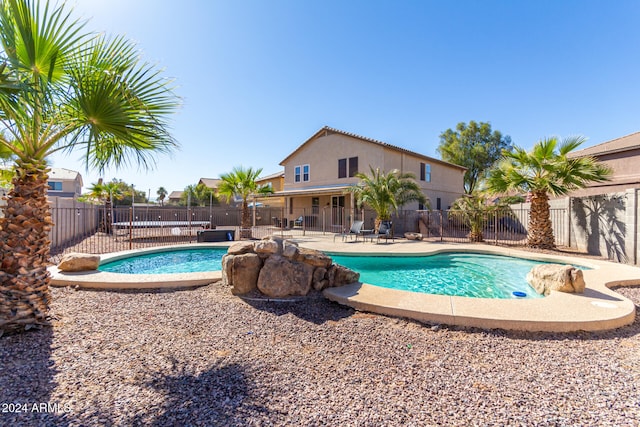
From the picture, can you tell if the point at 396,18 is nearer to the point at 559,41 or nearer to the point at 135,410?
the point at 559,41

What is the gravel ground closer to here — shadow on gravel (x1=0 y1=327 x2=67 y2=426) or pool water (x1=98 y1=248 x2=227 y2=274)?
shadow on gravel (x1=0 y1=327 x2=67 y2=426)

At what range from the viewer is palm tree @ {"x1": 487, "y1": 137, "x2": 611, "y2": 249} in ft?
34.9

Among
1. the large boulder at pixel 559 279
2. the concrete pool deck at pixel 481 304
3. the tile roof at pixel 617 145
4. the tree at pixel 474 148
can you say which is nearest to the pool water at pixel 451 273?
the large boulder at pixel 559 279

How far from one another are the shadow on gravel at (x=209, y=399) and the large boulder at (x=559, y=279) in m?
5.84

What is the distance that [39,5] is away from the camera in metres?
3.14

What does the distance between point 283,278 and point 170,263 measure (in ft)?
23.0

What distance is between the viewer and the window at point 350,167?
67.2ft

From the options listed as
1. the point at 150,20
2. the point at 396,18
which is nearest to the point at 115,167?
the point at 150,20

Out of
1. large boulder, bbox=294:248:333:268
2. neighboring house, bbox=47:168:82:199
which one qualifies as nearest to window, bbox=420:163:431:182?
large boulder, bbox=294:248:333:268

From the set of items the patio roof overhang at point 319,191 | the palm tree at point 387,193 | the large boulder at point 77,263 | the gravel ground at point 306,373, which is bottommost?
the gravel ground at point 306,373

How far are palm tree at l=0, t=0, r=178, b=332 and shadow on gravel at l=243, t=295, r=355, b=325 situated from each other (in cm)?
306

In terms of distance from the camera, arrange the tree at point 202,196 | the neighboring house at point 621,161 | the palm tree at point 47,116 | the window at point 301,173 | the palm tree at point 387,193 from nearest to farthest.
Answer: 1. the palm tree at point 47,116
2. the palm tree at point 387,193
3. the neighboring house at point 621,161
4. the window at point 301,173
5. the tree at point 202,196

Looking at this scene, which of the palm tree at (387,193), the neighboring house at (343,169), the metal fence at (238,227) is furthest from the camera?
the neighboring house at (343,169)

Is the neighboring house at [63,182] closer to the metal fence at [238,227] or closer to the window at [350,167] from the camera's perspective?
the metal fence at [238,227]
